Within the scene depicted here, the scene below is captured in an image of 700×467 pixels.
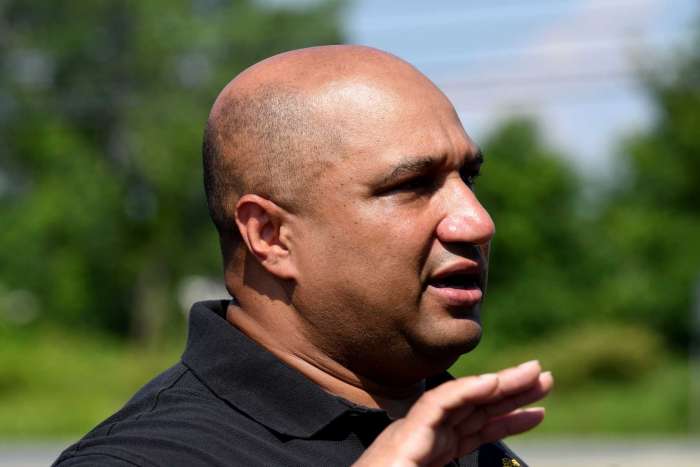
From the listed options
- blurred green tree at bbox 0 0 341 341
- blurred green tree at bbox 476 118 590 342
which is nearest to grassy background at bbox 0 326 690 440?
blurred green tree at bbox 476 118 590 342

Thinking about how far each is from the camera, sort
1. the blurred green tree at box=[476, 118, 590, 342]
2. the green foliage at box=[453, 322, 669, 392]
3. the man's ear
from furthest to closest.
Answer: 1. the blurred green tree at box=[476, 118, 590, 342]
2. the green foliage at box=[453, 322, 669, 392]
3. the man's ear

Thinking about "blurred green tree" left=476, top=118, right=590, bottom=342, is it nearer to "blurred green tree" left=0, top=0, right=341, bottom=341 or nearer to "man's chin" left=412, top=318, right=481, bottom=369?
"blurred green tree" left=0, top=0, right=341, bottom=341

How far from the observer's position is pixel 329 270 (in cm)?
209

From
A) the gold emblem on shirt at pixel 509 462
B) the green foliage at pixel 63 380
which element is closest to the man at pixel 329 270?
the gold emblem on shirt at pixel 509 462

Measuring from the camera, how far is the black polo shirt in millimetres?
1899

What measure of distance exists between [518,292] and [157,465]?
2390 centimetres

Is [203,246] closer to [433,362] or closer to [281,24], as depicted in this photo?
[281,24]

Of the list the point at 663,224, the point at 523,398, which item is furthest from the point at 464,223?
the point at 663,224

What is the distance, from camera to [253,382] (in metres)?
2.06

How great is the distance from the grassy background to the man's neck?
14.6 meters

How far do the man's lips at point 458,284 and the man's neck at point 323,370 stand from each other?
217 millimetres

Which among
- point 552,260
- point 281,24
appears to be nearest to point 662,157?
point 552,260

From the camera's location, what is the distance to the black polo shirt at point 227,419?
190 cm

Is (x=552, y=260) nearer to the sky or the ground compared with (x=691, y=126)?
nearer to the ground
